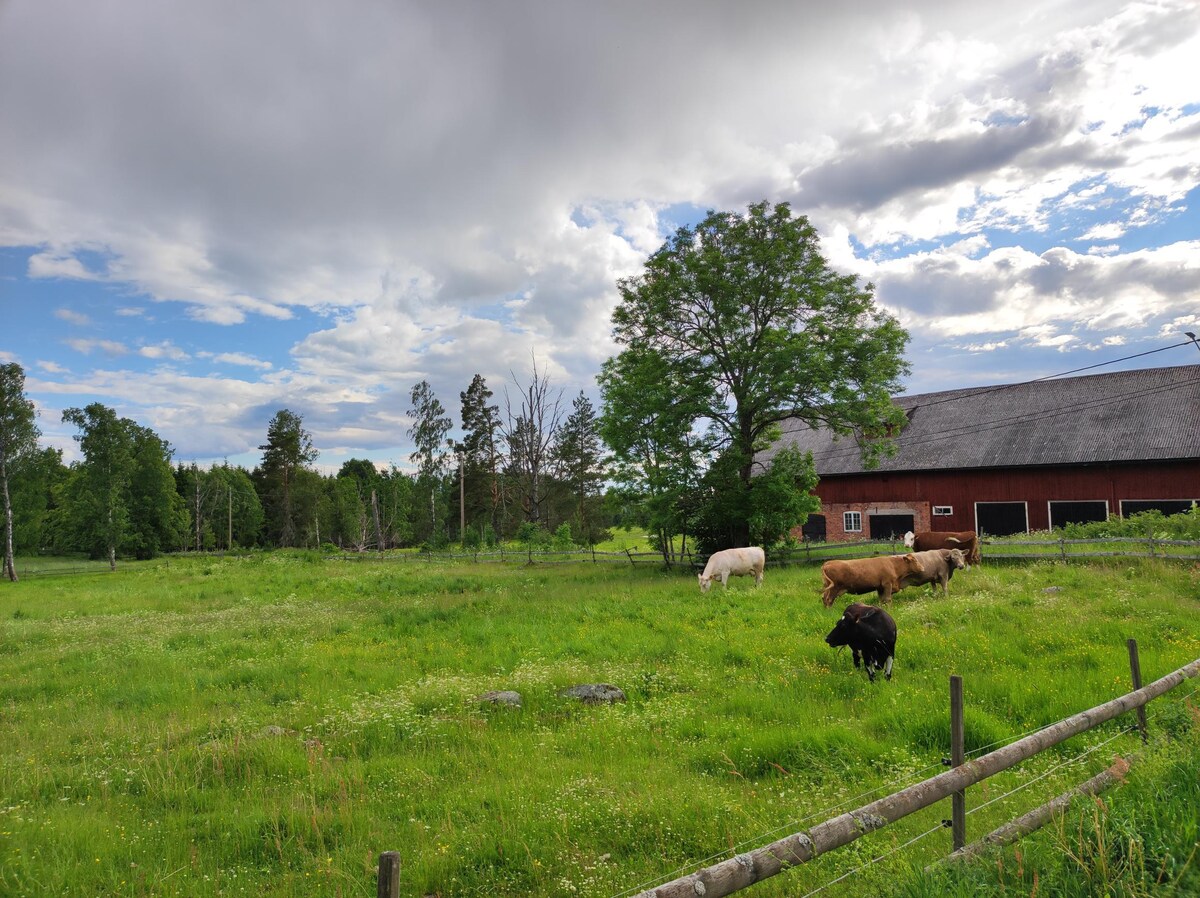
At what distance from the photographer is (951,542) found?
21406mm

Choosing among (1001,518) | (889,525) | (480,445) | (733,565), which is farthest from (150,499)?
(1001,518)

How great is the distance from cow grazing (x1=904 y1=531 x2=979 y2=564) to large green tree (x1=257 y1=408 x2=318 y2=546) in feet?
194

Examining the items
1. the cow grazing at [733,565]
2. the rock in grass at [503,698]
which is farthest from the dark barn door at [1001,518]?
the rock in grass at [503,698]

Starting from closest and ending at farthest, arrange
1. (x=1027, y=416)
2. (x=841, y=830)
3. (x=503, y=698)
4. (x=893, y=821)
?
(x=841, y=830)
(x=893, y=821)
(x=503, y=698)
(x=1027, y=416)

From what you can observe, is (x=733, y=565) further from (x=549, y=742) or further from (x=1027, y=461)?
(x=1027, y=461)

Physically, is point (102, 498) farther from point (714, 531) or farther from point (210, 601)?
point (714, 531)

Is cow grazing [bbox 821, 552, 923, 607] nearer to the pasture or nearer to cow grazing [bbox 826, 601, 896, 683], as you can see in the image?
the pasture

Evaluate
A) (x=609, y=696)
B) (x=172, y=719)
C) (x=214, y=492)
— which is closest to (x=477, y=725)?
(x=609, y=696)

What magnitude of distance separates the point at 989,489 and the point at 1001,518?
1426 millimetres

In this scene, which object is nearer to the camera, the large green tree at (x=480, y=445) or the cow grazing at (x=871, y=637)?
the cow grazing at (x=871, y=637)

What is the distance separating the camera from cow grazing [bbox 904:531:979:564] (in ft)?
67.1

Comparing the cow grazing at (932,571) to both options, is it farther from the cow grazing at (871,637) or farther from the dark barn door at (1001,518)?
the dark barn door at (1001,518)

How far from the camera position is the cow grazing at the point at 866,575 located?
14.9 metres

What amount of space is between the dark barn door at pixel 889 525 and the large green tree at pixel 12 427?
48.4m
